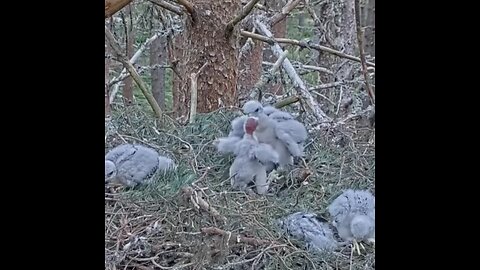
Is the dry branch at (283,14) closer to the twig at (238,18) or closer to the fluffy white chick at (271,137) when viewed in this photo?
the twig at (238,18)

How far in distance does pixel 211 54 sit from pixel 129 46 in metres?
0.23

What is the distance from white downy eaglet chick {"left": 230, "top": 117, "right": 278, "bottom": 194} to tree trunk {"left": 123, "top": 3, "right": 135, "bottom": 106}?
0.31m

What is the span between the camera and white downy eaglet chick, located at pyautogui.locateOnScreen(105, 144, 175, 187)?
83 centimetres

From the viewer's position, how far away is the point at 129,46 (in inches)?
58.6

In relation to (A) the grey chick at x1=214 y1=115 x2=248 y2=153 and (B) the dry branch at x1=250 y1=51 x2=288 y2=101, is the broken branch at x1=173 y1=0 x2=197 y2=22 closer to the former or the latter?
(B) the dry branch at x1=250 y1=51 x2=288 y2=101

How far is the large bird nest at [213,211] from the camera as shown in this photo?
28.3 inches

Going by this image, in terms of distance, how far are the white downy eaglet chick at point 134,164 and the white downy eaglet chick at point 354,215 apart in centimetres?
24

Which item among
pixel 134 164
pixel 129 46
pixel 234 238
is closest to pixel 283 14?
pixel 129 46

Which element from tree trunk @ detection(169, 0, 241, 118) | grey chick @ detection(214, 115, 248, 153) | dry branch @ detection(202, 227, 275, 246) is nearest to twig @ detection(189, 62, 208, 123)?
tree trunk @ detection(169, 0, 241, 118)
